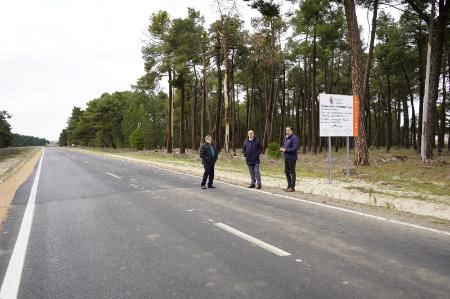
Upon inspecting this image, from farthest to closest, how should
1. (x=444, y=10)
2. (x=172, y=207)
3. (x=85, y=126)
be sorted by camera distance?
(x=85, y=126), (x=444, y=10), (x=172, y=207)

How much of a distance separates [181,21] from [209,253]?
31.6m

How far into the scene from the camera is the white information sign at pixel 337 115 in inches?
497

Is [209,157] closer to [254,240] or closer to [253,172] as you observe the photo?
[253,172]

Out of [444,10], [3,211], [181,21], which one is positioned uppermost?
[181,21]

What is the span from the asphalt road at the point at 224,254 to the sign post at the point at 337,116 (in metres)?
3.91

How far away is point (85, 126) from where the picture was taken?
91312 mm

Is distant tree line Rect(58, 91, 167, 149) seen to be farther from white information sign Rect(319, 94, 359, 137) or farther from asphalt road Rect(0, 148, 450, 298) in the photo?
asphalt road Rect(0, 148, 450, 298)

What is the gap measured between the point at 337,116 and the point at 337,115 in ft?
0.11

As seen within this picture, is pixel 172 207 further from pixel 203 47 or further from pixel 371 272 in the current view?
pixel 203 47

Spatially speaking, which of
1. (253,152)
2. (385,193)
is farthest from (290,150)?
(385,193)

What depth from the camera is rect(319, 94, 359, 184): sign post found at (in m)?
12.6

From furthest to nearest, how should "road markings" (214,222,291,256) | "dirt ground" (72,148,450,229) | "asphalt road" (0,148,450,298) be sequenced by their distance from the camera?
"dirt ground" (72,148,450,229) → "road markings" (214,222,291,256) → "asphalt road" (0,148,450,298)

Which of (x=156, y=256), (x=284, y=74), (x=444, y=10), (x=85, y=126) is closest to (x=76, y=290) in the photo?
(x=156, y=256)

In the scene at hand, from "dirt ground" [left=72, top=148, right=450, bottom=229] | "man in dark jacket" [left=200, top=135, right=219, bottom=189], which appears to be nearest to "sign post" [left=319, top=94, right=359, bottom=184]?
"dirt ground" [left=72, top=148, right=450, bottom=229]
